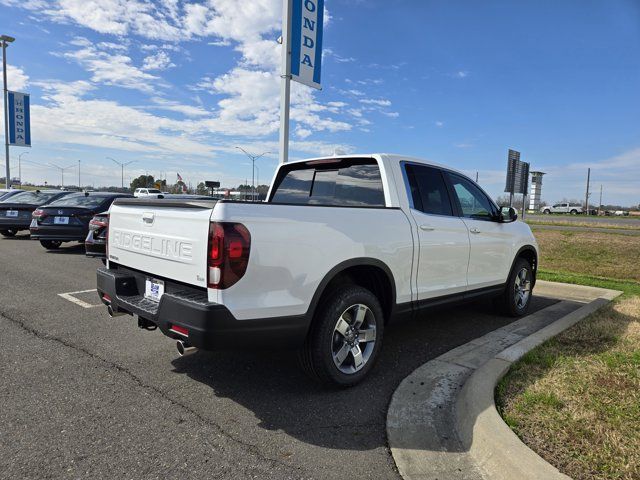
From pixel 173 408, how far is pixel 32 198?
1420 centimetres

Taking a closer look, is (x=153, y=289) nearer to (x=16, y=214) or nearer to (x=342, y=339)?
(x=342, y=339)

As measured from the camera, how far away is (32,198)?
14.6m

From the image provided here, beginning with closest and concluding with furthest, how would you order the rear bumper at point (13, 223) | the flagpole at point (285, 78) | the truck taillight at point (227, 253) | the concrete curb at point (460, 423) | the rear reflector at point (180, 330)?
the concrete curb at point (460, 423) < the truck taillight at point (227, 253) < the rear reflector at point (180, 330) < the flagpole at point (285, 78) < the rear bumper at point (13, 223)

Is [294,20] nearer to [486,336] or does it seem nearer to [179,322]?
[486,336]

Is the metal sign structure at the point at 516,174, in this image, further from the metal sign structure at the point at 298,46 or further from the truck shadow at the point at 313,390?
the truck shadow at the point at 313,390

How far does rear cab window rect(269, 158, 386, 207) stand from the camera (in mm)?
4285

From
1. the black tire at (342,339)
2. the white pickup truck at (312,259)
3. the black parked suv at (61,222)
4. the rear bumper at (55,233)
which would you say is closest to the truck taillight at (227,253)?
the white pickup truck at (312,259)

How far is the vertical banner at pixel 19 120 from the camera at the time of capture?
1172 inches

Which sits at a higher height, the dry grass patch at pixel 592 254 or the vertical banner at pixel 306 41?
the vertical banner at pixel 306 41

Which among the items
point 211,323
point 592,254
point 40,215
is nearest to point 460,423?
point 211,323

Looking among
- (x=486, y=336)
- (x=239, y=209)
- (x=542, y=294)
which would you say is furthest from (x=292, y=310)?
(x=542, y=294)

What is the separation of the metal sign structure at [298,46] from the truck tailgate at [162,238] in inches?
189

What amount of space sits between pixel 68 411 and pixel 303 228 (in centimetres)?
203

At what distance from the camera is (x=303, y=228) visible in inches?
123
